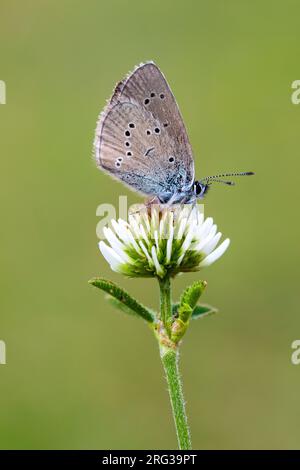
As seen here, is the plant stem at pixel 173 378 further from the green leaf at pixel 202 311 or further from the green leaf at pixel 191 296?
the green leaf at pixel 202 311

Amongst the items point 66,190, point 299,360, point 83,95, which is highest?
point 83,95

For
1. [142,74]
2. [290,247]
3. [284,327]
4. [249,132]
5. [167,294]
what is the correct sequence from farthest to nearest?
[249,132]
[290,247]
[284,327]
[142,74]
[167,294]

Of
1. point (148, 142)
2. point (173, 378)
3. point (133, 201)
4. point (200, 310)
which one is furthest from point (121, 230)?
point (133, 201)

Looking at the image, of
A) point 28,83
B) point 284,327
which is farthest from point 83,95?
point 284,327

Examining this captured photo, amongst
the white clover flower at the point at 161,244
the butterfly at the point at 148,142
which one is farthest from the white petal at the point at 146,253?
the butterfly at the point at 148,142

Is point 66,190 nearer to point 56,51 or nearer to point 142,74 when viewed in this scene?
point 56,51

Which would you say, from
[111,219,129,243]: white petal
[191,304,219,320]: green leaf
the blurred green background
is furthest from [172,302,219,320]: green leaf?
the blurred green background
